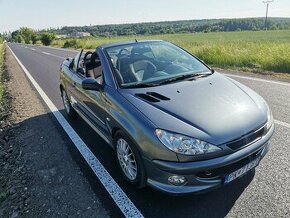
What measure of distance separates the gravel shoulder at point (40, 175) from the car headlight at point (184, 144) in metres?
1.01

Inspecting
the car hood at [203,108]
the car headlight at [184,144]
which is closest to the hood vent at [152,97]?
the car hood at [203,108]

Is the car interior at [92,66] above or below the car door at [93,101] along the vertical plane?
above

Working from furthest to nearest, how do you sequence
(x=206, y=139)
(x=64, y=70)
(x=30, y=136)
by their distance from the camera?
(x=64, y=70)
(x=30, y=136)
(x=206, y=139)

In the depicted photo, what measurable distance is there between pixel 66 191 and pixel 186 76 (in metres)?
2.14

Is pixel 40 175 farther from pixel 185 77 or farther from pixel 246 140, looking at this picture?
pixel 246 140

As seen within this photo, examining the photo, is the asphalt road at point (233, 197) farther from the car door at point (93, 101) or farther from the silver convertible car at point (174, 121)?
the car door at point (93, 101)

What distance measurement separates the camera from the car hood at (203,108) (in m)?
2.92

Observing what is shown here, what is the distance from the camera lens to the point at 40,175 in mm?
4156

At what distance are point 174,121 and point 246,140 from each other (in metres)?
0.73

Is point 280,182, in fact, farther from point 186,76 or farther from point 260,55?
point 260,55

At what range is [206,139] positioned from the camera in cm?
283

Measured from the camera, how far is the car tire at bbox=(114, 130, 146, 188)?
321 cm

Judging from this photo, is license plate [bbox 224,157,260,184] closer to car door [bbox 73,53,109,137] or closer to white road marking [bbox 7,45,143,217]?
white road marking [bbox 7,45,143,217]

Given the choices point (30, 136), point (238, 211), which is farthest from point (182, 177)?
point (30, 136)
